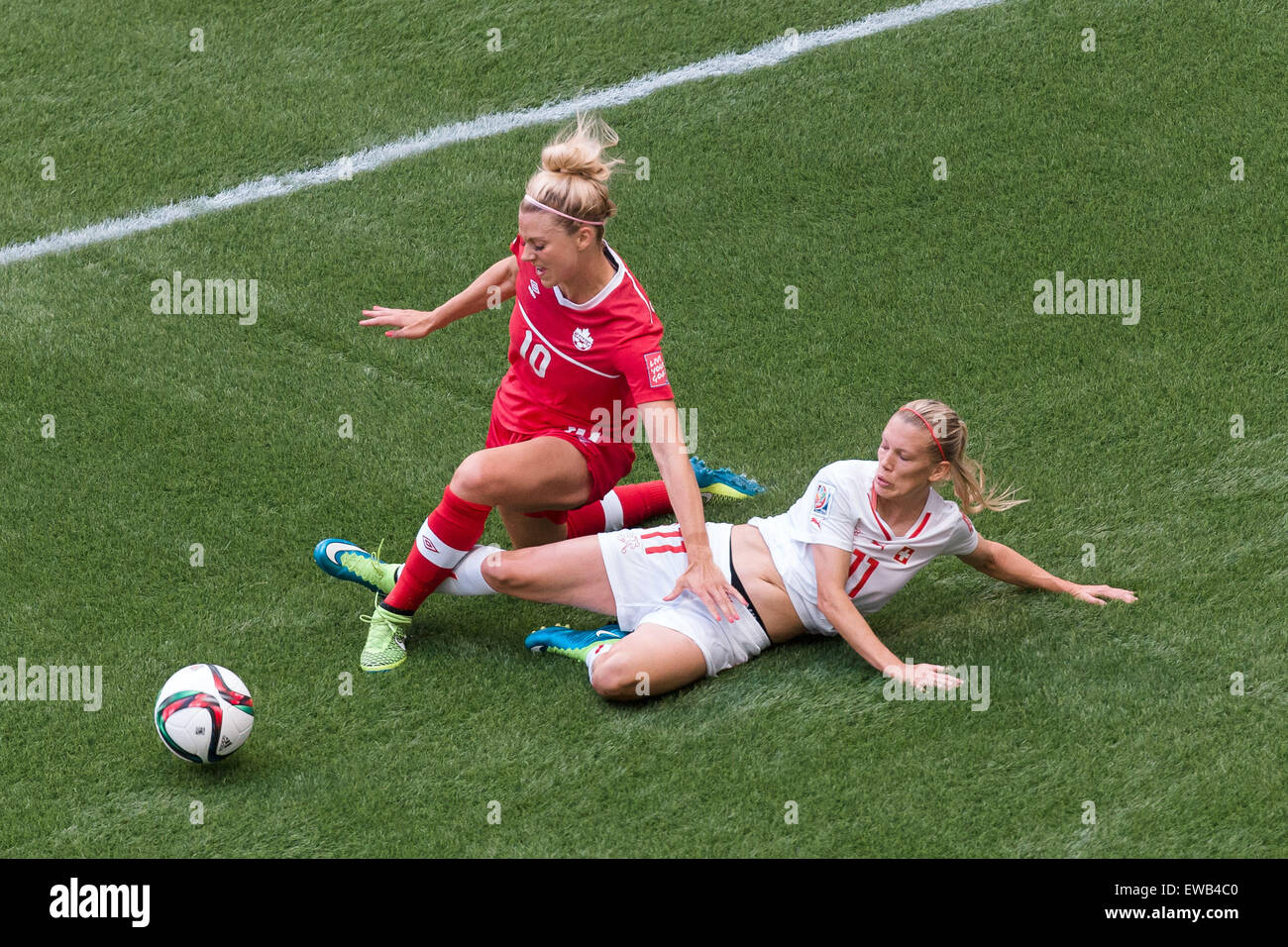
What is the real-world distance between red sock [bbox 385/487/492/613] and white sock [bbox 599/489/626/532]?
0.87 metres

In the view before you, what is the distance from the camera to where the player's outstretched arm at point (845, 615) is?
5.35 metres

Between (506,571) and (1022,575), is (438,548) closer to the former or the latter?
(506,571)

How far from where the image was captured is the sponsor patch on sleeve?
547 cm

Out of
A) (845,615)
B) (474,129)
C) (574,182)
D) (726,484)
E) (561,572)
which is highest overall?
(474,129)

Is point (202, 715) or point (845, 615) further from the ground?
point (845, 615)

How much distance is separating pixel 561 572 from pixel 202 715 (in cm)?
148

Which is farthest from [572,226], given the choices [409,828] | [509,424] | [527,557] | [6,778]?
[6,778]

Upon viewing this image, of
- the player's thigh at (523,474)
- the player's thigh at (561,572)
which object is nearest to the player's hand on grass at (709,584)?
the player's thigh at (561,572)

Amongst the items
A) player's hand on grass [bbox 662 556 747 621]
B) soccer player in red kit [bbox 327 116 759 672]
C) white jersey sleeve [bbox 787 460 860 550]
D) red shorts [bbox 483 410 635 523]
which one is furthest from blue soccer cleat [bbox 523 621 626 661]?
white jersey sleeve [bbox 787 460 860 550]

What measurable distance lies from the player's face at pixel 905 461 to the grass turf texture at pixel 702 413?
2.32 ft

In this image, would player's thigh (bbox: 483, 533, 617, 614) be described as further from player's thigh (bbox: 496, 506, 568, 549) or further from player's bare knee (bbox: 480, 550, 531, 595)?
player's thigh (bbox: 496, 506, 568, 549)

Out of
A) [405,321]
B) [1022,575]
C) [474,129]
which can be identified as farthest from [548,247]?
[474,129]

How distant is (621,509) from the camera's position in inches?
263

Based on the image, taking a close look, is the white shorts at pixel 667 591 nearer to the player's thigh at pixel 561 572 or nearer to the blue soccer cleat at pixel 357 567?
the player's thigh at pixel 561 572
